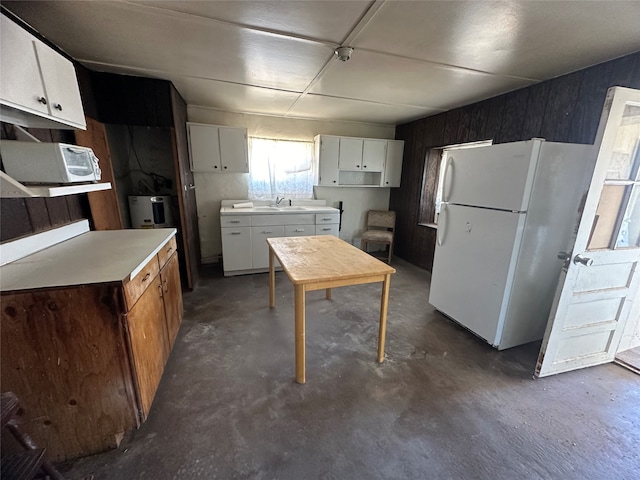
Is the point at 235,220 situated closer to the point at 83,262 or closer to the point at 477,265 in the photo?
the point at 83,262

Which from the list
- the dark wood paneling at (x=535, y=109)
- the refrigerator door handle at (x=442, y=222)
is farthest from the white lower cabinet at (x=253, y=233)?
the dark wood paneling at (x=535, y=109)

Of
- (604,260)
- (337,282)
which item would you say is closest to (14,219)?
(337,282)

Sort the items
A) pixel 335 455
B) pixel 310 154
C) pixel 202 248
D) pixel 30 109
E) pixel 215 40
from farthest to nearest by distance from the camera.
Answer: pixel 310 154, pixel 202 248, pixel 215 40, pixel 335 455, pixel 30 109

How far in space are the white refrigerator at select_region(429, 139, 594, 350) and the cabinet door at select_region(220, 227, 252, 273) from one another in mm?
2522

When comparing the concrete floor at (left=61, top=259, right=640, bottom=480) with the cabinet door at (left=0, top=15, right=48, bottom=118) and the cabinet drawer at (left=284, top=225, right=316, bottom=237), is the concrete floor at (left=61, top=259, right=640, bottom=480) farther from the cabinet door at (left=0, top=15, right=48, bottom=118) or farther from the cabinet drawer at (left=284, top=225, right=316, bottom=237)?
the cabinet door at (left=0, top=15, right=48, bottom=118)

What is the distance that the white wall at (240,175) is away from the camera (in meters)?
3.83

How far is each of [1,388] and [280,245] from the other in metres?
1.72

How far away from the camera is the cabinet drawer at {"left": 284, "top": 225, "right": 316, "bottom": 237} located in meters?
3.79

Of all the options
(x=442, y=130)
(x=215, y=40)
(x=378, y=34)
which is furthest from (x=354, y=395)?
(x=442, y=130)

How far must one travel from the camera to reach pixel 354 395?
5.70 feet

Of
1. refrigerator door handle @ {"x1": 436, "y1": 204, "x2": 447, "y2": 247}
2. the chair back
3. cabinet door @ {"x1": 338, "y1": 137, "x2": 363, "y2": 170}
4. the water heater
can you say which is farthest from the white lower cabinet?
refrigerator door handle @ {"x1": 436, "y1": 204, "x2": 447, "y2": 247}

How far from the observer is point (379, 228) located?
4852mm

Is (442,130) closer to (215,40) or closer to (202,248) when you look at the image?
(215,40)

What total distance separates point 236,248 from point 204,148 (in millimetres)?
1422
